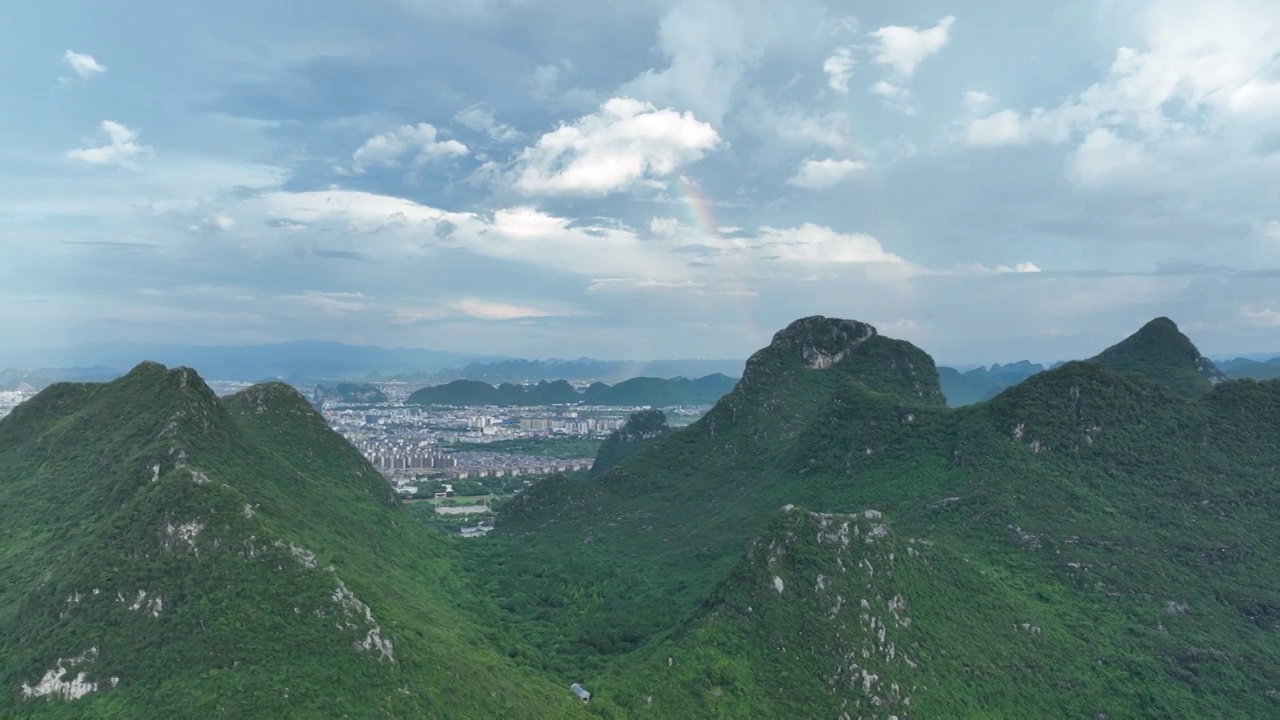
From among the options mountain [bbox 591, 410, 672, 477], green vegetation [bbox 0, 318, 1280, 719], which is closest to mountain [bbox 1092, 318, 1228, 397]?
green vegetation [bbox 0, 318, 1280, 719]

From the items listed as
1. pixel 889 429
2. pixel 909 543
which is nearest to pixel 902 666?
A: pixel 909 543

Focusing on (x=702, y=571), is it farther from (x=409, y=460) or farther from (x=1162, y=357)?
(x=409, y=460)

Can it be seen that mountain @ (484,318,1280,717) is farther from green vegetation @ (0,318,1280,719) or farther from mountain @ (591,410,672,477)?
mountain @ (591,410,672,477)

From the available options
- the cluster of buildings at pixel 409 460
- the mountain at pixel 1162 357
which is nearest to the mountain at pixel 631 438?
the cluster of buildings at pixel 409 460

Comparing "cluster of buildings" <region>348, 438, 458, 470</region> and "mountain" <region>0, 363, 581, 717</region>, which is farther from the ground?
"mountain" <region>0, 363, 581, 717</region>

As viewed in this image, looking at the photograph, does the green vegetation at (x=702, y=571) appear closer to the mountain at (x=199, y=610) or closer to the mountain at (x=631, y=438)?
the mountain at (x=199, y=610)

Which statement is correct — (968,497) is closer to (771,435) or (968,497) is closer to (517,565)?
(771,435)
